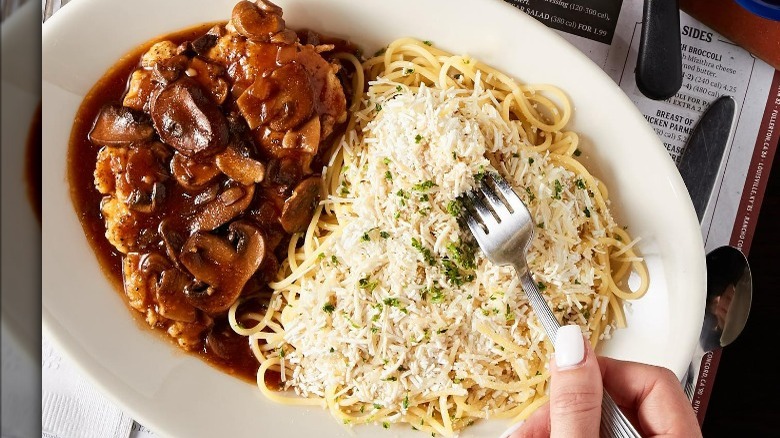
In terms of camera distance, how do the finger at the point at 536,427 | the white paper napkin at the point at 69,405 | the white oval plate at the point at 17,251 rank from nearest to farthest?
the white oval plate at the point at 17,251 < the finger at the point at 536,427 < the white paper napkin at the point at 69,405

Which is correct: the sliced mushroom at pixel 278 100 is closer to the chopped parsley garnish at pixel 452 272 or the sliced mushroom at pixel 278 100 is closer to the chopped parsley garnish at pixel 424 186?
the chopped parsley garnish at pixel 424 186

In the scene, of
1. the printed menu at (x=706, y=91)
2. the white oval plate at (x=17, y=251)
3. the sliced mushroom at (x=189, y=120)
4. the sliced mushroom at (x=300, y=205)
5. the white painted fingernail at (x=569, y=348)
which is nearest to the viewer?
the white oval plate at (x=17, y=251)

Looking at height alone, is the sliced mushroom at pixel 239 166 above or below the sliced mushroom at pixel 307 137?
below

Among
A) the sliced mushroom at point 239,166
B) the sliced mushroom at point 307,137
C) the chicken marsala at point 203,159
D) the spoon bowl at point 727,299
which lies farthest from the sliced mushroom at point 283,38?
the spoon bowl at point 727,299

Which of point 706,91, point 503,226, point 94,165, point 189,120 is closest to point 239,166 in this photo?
point 189,120

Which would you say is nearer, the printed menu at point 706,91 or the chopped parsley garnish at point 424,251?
the chopped parsley garnish at point 424,251

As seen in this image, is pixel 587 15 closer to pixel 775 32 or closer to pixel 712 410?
pixel 775 32

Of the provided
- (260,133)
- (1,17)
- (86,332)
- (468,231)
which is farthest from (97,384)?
(1,17)
